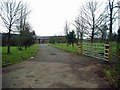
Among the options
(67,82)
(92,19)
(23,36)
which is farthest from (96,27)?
(67,82)

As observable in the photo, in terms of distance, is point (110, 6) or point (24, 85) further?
point (110, 6)

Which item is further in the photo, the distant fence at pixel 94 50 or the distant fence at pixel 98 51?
the distant fence at pixel 94 50

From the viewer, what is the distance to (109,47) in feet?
48.1

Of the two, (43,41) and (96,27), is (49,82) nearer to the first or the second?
(96,27)

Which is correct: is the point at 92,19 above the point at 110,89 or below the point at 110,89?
above

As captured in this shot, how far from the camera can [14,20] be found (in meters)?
23.0

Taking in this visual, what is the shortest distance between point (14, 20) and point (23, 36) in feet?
26.7

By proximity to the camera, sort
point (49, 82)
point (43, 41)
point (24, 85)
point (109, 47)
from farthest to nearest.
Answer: point (43, 41), point (109, 47), point (49, 82), point (24, 85)

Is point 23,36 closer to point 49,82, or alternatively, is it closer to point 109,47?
point 109,47

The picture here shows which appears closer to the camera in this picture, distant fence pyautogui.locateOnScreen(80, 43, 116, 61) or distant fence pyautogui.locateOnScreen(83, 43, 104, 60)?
distant fence pyautogui.locateOnScreen(80, 43, 116, 61)

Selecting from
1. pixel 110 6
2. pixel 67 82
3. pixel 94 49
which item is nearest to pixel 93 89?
pixel 67 82

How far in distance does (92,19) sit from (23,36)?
10.5 metres

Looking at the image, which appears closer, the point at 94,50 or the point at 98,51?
the point at 98,51

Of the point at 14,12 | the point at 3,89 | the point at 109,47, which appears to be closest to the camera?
the point at 3,89
